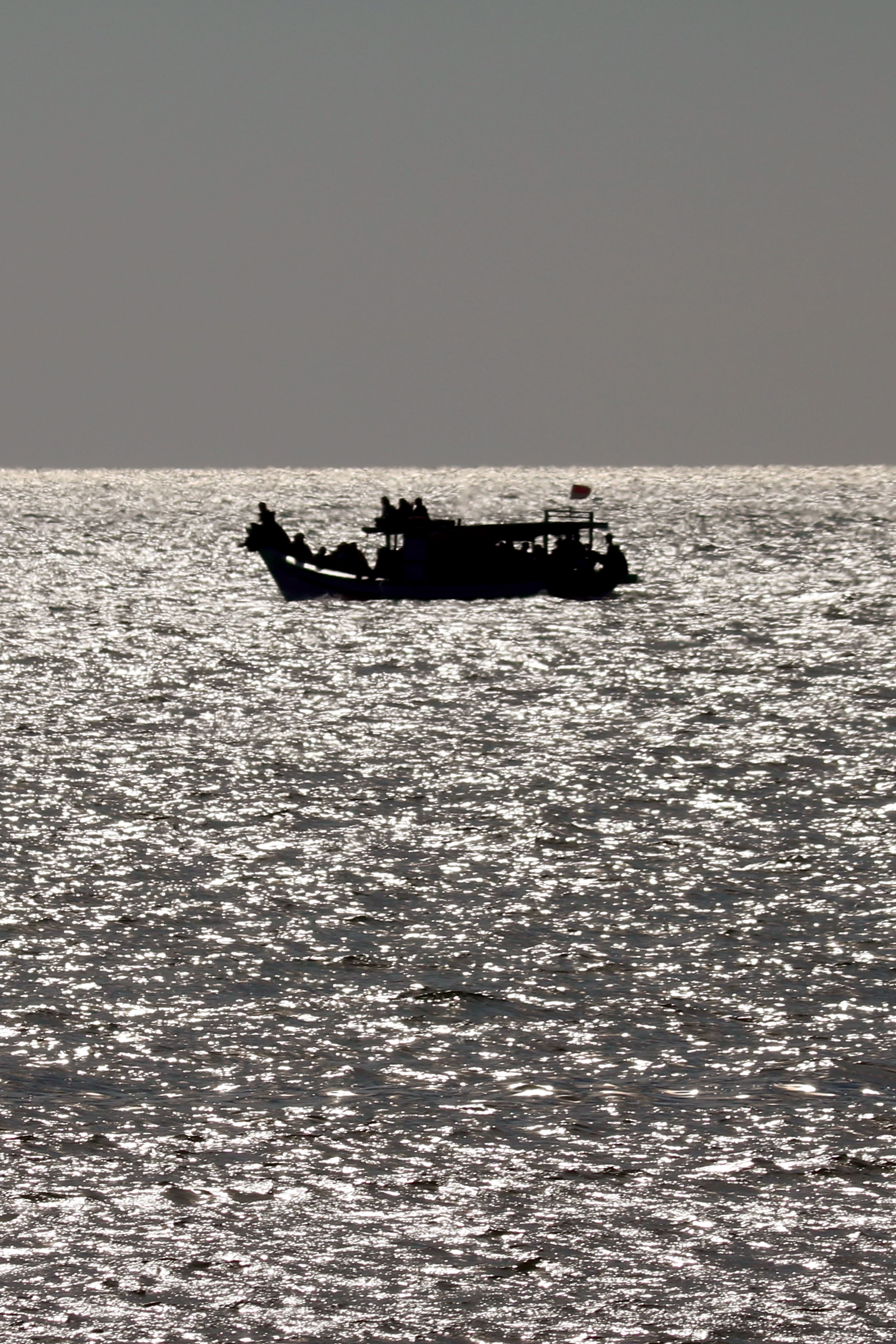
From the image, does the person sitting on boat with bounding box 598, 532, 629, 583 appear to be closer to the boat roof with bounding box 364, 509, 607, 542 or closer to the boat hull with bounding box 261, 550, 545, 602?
the boat hull with bounding box 261, 550, 545, 602

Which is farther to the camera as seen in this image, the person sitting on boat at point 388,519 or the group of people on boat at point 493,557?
the group of people on boat at point 493,557

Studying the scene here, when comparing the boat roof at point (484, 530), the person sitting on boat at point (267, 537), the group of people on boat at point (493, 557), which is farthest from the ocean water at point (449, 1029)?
the person sitting on boat at point (267, 537)

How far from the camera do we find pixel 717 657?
212 ft

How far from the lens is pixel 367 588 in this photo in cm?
8262

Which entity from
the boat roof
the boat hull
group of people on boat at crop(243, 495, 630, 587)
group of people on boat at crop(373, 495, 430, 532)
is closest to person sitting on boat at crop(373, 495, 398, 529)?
group of people on boat at crop(373, 495, 430, 532)

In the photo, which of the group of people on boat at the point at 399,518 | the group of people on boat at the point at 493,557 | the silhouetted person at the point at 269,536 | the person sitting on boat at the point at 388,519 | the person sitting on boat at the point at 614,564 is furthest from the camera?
the person sitting on boat at the point at 614,564

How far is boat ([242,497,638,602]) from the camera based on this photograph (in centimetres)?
7900

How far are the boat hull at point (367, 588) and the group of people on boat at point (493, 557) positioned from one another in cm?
38

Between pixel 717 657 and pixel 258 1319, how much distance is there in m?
53.3

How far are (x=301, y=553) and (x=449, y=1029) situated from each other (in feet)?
219

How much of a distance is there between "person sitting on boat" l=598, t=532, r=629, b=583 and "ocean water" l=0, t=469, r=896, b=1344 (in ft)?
123

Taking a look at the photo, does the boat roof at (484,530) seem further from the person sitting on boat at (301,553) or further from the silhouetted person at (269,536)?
the silhouetted person at (269,536)

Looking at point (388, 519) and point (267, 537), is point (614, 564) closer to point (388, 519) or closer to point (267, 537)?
point (388, 519)

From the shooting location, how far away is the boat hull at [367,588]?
264 feet
